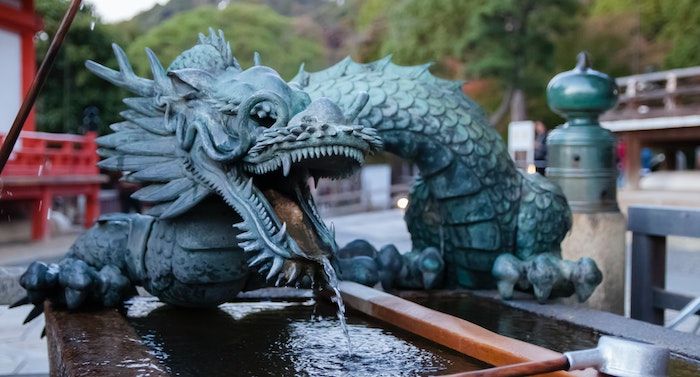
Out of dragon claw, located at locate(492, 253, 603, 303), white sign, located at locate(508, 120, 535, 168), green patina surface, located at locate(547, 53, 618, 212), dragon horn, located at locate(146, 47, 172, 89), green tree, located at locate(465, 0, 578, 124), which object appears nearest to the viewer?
dragon horn, located at locate(146, 47, 172, 89)

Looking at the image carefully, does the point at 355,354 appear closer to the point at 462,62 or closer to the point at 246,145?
the point at 246,145

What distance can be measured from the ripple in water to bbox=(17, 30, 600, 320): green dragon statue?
0.23 metres

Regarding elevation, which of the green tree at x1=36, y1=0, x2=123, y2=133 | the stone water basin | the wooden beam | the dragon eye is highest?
the green tree at x1=36, y1=0, x2=123, y2=133

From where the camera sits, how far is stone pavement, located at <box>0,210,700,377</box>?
14.4 ft

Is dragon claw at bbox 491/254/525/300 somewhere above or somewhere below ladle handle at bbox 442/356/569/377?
below

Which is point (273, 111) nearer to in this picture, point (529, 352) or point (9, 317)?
point (529, 352)

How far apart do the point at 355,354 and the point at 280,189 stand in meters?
0.61

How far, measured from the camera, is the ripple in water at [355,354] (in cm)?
196

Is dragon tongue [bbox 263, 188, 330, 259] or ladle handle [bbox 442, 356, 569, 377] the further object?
dragon tongue [bbox 263, 188, 330, 259]

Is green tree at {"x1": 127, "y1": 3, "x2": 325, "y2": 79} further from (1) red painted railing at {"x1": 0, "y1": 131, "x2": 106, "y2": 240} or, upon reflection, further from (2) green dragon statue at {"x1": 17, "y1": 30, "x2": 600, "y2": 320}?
(2) green dragon statue at {"x1": 17, "y1": 30, "x2": 600, "y2": 320}

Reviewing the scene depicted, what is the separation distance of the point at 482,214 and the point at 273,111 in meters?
1.35

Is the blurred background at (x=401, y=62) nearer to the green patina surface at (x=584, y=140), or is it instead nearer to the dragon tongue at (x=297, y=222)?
the green patina surface at (x=584, y=140)

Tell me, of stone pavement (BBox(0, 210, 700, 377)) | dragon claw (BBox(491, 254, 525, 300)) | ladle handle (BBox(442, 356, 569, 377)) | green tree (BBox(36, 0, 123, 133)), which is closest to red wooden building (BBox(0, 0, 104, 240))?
stone pavement (BBox(0, 210, 700, 377))

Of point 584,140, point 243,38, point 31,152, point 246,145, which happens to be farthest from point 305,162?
point 243,38
